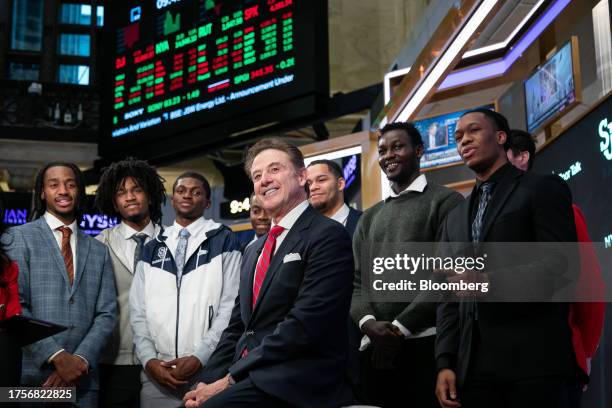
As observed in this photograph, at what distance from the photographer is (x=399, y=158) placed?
376cm

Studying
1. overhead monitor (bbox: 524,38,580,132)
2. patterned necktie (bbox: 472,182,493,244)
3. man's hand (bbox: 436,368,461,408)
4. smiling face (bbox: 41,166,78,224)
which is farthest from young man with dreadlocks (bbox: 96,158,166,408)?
overhead monitor (bbox: 524,38,580,132)

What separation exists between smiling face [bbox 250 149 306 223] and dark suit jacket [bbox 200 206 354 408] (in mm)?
89

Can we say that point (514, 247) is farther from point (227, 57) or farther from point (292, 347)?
point (227, 57)

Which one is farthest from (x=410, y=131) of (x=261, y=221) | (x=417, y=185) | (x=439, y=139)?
(x=439, y=139)

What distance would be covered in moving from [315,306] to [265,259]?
39 centimetres

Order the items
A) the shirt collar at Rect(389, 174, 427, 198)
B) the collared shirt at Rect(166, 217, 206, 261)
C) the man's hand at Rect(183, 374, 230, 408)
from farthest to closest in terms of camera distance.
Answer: the collared shirt at Rect(166, 217, 206, 261) < the shirt collar at Rect(389, 174, 427, 198) < the man's hand at Rect(183, 374, 230, 408)

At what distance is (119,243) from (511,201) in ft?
7.64

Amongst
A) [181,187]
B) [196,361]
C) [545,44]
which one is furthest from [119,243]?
[545,44]

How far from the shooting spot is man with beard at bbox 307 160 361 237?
4488mm

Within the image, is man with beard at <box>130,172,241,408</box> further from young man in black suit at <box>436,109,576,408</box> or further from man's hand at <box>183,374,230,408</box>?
young man in black suit at <box>436,109,576,408</box>

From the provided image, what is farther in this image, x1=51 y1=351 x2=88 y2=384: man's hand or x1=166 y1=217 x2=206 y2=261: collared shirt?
x1=166 y1=217 x2=206 y2=261: collared shirt

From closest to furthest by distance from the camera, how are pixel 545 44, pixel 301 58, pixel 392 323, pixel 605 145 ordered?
pixel 392 323 → pixel 605 145 → pixel 545 44 → pixel 301 58

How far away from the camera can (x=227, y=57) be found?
7688mm

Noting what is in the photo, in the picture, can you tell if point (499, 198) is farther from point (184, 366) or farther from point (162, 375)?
point (162, 375)
